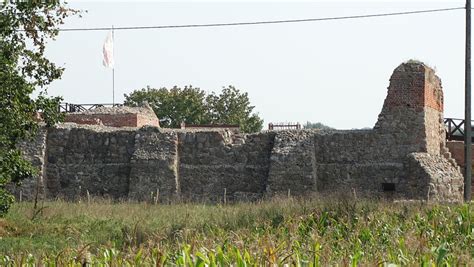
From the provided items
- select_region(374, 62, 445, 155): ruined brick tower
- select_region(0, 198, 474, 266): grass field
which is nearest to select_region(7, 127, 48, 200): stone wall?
select_region(0, 198, 474, 266): grass field

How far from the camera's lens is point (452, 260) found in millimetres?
9523

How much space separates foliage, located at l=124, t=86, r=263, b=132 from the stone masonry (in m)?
25.6

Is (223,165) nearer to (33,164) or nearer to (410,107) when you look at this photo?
(410,107)

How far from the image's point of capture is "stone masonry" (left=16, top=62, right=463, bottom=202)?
25.5m

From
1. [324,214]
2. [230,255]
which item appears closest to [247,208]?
[324,214]

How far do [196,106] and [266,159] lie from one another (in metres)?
29.0

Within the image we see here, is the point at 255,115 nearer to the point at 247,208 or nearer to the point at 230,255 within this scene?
the point at 247,208

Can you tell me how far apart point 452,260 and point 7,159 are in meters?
13.0

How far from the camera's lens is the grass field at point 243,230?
1041cm

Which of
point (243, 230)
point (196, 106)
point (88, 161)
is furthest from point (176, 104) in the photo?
point (243, 230)

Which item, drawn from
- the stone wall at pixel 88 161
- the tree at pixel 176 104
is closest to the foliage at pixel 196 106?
the tree at pixel 176 104

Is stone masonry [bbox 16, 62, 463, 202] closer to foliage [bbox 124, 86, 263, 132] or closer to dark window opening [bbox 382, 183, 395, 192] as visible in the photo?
dark window opening [bbox 382, 183, 395, 192]

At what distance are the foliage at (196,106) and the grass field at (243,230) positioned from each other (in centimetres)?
3003

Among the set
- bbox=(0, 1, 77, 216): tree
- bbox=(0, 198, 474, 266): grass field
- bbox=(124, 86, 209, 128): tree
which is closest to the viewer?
bbox=(0, 198, 474, 266): grass field
